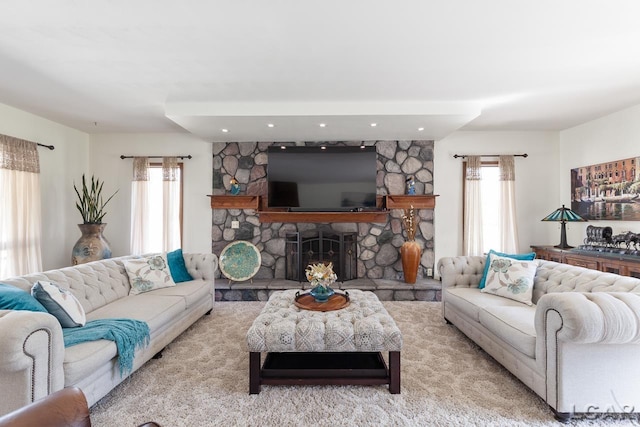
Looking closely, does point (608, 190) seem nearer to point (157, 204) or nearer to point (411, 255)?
point (411, 255)

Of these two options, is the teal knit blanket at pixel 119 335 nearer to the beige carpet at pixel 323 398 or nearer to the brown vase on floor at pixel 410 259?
the beige carpet at pixel 323 398

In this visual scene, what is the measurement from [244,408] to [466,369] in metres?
1.73

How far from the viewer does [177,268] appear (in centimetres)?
361

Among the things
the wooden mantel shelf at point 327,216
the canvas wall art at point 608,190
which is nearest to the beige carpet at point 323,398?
the wooden mantel shelf at point 327,216

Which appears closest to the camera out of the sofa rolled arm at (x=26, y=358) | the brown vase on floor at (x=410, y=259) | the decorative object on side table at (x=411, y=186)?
the sofa rolled arm at (x=26, y=358)

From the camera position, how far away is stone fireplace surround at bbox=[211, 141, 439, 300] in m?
4.94

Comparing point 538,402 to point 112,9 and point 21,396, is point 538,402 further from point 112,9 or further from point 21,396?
point 112,9

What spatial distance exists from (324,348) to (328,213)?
112 inches

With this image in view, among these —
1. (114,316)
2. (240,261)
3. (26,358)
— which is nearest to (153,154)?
(240,261)

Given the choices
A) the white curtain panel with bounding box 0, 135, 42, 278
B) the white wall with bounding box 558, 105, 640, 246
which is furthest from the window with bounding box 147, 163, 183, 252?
the white wall with bounding box 558, 105, 640, 246

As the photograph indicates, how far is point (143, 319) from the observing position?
2420mm

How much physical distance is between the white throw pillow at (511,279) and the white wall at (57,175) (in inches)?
230

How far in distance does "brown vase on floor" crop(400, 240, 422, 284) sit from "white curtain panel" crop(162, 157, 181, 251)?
360cm

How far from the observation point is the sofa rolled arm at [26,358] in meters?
1.44
